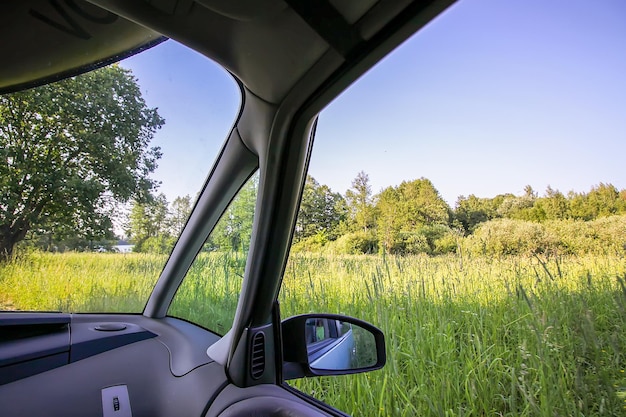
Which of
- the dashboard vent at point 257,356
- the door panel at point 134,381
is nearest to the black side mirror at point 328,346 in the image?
the dashboard vent at point 257,356

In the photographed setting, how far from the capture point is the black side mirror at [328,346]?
183 centimetres

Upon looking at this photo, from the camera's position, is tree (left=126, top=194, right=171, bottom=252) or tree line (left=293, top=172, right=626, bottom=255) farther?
tree (left=126, top=194, right=171, bottom=252)

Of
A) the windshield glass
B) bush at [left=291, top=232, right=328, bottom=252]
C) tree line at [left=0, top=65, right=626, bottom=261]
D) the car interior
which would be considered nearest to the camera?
the car interior

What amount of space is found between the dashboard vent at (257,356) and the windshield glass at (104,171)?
995 millimetres

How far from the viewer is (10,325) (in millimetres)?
1824

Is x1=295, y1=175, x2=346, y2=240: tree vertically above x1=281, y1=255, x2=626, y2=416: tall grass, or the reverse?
x1=295, y1=175, x2=346, y2=240: tree

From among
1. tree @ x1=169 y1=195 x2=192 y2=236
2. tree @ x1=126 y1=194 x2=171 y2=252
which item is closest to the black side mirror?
tree @ x1=169 y1=195 x2=192 y2=236

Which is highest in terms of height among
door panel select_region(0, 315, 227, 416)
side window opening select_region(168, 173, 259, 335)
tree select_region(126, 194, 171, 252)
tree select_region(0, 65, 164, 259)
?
tree select_region(0, 65, 164, 259)

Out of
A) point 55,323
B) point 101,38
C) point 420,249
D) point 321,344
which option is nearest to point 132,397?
point 55,323

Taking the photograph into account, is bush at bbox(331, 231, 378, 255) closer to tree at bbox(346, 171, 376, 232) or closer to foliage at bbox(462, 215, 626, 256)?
tree at bbox(346, 171, 376, 232)

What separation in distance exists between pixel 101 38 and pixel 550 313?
2191mm

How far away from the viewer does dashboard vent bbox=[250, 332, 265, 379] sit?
67.2 inches

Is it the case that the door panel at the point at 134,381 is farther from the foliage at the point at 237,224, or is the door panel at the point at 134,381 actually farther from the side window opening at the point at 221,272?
the foliage at the point at 237,224

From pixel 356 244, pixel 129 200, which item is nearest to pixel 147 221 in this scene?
pixel 129 200
